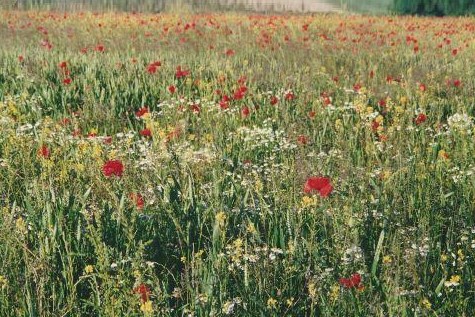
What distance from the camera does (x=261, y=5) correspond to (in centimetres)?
2423

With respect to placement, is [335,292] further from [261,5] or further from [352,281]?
[261,5]

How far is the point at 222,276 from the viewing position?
2.16m

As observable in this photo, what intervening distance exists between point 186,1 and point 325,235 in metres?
21.3

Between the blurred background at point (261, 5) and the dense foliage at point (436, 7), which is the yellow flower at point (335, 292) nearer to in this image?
the blurred background at point (261, 5)

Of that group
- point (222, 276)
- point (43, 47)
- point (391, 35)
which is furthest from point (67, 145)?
point (391, 35)

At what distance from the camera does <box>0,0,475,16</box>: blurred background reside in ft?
67.3

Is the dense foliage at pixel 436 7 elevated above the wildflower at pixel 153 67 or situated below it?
above

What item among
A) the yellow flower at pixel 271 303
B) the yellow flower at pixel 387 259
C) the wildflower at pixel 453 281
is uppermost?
the yellow flower at pixel 387 259

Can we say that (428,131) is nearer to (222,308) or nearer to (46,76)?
(222,308)

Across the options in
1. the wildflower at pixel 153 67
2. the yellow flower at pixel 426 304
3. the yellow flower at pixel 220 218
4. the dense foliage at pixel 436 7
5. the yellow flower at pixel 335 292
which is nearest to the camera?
the yellow flower at pixel 426 304

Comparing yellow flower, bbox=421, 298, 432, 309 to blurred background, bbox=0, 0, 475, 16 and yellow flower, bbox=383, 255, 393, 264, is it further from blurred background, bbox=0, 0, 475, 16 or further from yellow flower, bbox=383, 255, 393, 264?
blurred background, bbox=0, 0, 475, 16

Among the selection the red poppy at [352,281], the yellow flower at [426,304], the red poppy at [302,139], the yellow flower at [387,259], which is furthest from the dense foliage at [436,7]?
the red poppy at [352,281]

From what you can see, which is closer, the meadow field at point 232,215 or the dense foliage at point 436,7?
the meadow field at point 232,215

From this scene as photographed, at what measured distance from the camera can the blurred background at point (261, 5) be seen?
2050 centimetres
